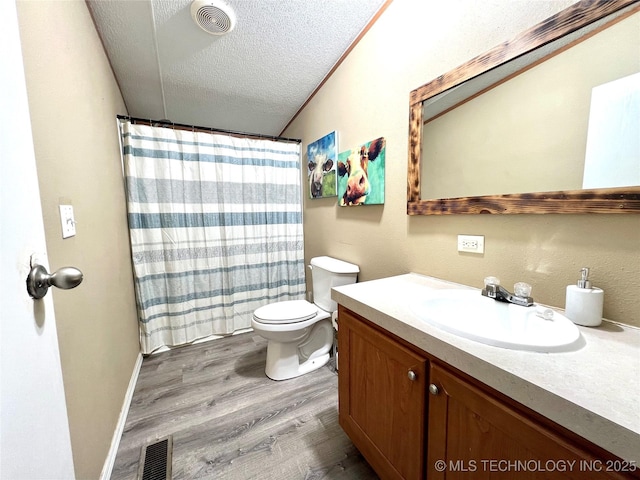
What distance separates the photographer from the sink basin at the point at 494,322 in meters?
0.63

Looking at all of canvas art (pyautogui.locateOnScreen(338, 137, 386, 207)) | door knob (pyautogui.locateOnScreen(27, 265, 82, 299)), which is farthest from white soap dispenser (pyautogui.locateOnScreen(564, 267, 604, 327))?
door knob (pyautogui.locateOnScreen(27, 265, 82, 299))

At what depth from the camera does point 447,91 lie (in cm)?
115

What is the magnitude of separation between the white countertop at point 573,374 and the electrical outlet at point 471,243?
1.40 feet

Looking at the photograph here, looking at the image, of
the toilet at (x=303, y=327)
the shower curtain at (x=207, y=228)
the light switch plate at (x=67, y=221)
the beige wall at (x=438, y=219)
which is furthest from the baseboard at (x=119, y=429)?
the beige wall at (x=438, y=219)

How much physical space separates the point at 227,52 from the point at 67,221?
145cm

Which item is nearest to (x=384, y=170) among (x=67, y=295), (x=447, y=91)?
(x=447, y=91)

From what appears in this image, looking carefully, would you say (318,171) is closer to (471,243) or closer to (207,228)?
(207,228)

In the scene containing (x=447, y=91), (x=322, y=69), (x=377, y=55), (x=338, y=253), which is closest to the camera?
(x=447, y=91)

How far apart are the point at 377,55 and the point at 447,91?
59 cm

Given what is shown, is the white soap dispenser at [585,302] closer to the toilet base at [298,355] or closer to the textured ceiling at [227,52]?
the toilet base at [298,355]

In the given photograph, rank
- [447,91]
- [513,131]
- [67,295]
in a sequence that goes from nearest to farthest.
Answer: [67,295]
[513,131]
[447,91]

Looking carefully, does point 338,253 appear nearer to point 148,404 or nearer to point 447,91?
point 447,91

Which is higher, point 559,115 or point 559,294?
point 559,115

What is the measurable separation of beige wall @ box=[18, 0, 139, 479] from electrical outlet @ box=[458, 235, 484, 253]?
1503 millimetres
